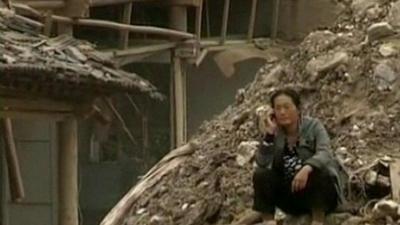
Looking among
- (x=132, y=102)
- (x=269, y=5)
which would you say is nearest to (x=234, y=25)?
(x=269, y=5)

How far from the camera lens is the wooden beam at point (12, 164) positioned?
1142cm

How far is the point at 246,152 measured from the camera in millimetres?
6129

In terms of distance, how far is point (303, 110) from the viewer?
6.02 m

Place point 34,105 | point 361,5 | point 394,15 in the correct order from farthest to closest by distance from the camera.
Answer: point 34,105 < point 361,5 < point 394,15

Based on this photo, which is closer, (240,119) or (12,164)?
(240,119)

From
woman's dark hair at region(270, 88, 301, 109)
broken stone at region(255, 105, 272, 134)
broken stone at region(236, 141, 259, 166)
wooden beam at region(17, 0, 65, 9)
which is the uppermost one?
woman's dark hair at region(270, 88, 301, 109)

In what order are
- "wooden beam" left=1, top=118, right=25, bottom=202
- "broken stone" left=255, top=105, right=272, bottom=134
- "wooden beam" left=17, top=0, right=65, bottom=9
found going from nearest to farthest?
"broken stone" left=255, top=105, right=272, bottom=134
"wooden beam" left=1, top=118, right=25, bottom=202
"wooden beam" left=17, top=0, right=65, bottom=9

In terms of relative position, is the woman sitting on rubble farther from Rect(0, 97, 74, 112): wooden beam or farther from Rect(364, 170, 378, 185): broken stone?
Rect(0, 97, 74, 112): wooden beam

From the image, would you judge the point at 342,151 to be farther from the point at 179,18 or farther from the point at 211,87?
the point at 211,87

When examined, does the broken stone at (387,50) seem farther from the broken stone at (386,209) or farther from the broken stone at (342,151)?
the broken stone at (386,209)

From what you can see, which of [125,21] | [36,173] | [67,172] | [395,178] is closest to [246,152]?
[395,178]

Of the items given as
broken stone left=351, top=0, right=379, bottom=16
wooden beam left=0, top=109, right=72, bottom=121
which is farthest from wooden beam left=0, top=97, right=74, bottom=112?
broken stone left=351, top=0, right=379, bottom=16

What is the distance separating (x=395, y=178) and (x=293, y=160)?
0.51 m

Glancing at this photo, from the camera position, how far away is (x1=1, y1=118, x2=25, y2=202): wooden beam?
11.4 m
